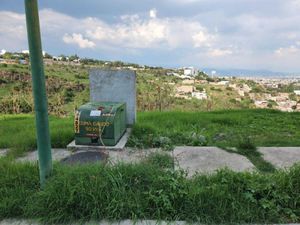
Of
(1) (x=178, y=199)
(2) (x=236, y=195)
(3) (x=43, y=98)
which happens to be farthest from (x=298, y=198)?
(3) (x=43, y=98)

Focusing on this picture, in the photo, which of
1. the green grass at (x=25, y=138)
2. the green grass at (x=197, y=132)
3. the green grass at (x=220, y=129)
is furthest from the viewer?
the green grass at (x=220, y=129)

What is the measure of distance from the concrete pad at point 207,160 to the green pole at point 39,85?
148 centimetres

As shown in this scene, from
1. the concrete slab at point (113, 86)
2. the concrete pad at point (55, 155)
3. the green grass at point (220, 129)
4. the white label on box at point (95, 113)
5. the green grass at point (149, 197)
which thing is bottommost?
the concrete pad at point (55, 155)

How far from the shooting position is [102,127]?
3707 millimetres

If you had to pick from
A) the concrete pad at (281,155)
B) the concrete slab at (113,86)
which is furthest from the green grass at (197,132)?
the concrete slab at (113,86)

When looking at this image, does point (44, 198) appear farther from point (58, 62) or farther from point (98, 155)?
point (58, 62)

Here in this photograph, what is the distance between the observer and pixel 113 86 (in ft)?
15.2

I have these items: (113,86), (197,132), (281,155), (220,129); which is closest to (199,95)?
(220,129)

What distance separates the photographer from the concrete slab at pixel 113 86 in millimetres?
4586

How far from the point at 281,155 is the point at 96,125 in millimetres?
2642

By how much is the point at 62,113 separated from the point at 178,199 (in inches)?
234

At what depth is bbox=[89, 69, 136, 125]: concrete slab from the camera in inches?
181

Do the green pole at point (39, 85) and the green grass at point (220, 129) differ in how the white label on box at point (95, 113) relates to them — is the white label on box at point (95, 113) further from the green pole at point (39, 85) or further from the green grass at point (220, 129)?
the green pole at point (39, 85)

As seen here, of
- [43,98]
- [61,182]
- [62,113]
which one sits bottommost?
[62,113]
